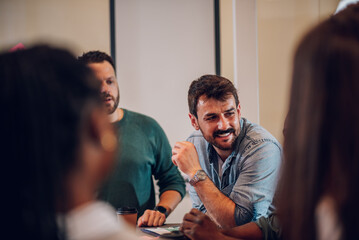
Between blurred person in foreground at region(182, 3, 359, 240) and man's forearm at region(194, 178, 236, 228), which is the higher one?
blurred person in foreground at region(182, 3, 359, 240)

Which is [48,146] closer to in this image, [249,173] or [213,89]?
[249,173]

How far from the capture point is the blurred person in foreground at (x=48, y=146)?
51cm

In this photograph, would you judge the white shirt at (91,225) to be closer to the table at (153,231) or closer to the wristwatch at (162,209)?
the table at (153,231)

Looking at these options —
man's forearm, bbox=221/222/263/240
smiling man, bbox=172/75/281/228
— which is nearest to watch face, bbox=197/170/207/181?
smiling man, bbox=172/75/281/228

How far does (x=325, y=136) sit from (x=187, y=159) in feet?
4.69

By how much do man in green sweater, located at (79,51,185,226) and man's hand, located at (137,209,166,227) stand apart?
27 centimetres

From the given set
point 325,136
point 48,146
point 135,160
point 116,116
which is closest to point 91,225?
point 48,146

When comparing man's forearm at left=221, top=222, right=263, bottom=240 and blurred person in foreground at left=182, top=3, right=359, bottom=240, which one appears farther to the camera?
man's forearm at left=221, top=222, right=263, bottom=240

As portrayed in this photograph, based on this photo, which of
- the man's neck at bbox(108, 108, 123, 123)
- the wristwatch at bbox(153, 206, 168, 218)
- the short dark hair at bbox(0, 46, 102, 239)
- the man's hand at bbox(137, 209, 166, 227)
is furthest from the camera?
the man's neck at bbox(108, 108, 123, 123)

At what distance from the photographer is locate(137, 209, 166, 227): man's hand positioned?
1.66 metres

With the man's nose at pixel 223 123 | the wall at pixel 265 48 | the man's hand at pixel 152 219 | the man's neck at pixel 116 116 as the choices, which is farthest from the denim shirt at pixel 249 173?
the wall at pixel 265 48

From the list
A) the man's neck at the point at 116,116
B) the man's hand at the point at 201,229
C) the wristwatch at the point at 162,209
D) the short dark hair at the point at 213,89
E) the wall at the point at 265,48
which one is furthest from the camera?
the wall at the point at 265,48

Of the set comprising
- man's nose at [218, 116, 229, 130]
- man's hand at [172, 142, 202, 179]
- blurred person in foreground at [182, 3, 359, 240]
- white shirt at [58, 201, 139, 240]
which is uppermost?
blurred person in foreground at [182, 3, 359, 240]

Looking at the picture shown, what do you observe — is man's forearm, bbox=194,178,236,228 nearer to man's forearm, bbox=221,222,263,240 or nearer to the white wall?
man's forearm, bbox=221,222,263,240
